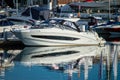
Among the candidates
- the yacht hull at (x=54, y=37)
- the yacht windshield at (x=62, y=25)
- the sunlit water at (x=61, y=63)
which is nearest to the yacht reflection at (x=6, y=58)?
the sunlit water at (x=61, y=63)

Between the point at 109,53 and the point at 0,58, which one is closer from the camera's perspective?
the point at 0,58

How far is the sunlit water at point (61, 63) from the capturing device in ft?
67.5

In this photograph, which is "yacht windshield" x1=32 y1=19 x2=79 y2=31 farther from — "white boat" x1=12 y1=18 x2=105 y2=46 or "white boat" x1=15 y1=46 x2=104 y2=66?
"white boat" x1=15 y1=46 x2=104 y2=66

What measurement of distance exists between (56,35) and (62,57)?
444cm

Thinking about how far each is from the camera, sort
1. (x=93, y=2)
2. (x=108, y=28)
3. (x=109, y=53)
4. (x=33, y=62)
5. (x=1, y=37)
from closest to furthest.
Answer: (x=33, y=62) → (x=109, y=53) → (x=1, y=37) → (x=108, y=28) → (x=93, y=2)

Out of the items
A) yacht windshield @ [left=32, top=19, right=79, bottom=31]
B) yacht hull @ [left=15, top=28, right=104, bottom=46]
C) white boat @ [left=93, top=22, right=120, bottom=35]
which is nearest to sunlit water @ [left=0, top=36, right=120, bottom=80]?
yacht hull @ [left=15, top=28, right=104, bottom=46]

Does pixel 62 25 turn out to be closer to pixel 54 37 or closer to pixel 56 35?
pixel 56 35

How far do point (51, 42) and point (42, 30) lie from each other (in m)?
1.47

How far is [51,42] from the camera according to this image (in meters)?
32.9

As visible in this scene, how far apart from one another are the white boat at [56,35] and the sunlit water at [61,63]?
0.49m

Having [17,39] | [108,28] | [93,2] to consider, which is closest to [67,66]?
[17,39]

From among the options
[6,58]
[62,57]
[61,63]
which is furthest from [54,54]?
[61,63]

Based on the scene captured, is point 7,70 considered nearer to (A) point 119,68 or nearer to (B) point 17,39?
(A) point 119,68

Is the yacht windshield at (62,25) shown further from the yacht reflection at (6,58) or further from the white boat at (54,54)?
the yacht reflection at (6,58)
